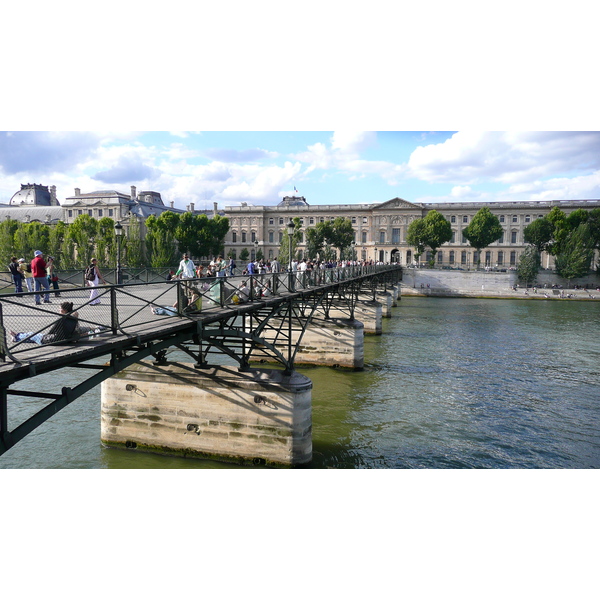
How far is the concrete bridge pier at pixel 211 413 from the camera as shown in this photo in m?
12.4

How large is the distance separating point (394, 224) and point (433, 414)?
310 ft

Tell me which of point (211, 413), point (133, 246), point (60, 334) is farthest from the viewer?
point (133, 246)

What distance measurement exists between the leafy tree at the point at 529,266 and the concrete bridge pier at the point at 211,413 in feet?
224

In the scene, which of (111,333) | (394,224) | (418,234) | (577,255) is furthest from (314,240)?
(111,333)

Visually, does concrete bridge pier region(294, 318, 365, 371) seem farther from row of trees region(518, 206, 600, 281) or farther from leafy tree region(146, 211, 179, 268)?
row of trees region(518, 206, 600, 281)

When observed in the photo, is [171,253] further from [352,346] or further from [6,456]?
[6,456]

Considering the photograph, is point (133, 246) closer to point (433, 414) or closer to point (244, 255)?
point (244, 255)

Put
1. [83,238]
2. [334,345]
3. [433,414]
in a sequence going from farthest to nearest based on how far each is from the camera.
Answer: [83,238]
[334,345]
[433,414]

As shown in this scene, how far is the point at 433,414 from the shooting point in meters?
17.6

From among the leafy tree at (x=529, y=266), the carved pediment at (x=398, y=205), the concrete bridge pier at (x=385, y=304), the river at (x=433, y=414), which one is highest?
A: the carved pediment at (x=398, y=205)

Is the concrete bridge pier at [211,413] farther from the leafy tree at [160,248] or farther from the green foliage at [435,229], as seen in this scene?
the green foliage at [435,229]

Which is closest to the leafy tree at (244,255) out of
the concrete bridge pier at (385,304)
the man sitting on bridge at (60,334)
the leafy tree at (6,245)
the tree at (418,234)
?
the tree at (418,234)

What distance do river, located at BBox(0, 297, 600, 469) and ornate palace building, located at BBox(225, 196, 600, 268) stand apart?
75019mm
